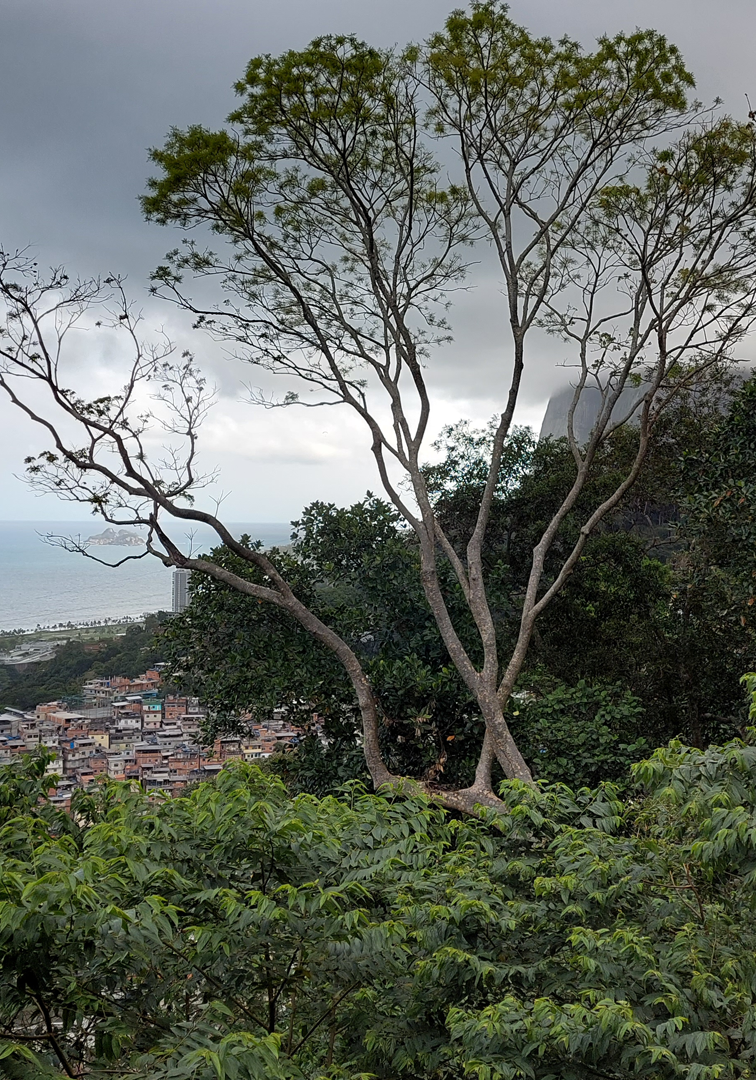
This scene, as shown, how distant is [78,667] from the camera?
9562 mm

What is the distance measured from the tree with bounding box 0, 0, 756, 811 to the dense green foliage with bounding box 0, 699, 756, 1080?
3.72 meters

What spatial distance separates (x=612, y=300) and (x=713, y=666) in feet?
14.7

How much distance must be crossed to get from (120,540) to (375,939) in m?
5.96

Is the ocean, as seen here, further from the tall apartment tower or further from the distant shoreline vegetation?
the tall apartment tower

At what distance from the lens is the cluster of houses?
7464 mm

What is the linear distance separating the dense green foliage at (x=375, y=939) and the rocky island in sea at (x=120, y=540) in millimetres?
4310

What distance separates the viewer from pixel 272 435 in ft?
34.7

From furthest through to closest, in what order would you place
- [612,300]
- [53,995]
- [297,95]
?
[612,300], [297,95], [53,995]

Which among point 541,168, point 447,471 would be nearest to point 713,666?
point 447,471

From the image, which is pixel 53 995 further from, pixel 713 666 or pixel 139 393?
pixel 713 666

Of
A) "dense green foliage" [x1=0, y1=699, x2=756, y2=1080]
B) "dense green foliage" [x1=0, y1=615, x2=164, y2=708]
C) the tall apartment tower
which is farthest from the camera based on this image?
the tall apartment tower

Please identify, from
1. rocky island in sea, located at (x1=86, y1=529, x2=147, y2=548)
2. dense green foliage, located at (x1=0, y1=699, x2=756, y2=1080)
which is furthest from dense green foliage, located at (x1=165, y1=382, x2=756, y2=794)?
dense green foliage, located at (x1=0, y1=699, x2=756, y2=1080)

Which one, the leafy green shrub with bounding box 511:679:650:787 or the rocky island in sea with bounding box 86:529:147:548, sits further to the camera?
the rocky island in sea with bounding box 86:529:147:548

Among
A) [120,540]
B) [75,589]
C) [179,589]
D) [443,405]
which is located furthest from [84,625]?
[443,405]
